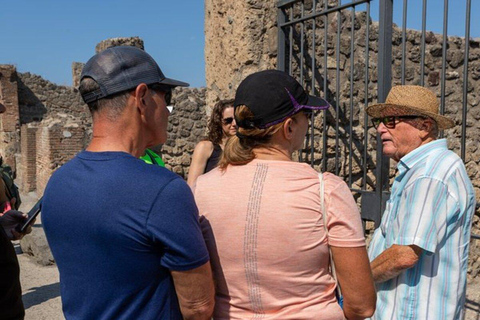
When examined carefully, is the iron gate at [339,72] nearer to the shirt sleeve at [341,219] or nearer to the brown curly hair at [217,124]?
the brown curly hair at [217,124]

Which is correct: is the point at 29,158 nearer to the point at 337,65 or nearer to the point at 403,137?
the point at 337,65

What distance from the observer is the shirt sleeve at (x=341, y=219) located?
134 cm

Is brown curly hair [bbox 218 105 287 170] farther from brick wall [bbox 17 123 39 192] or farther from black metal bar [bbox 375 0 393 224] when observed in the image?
brick wall [bbox 17 123 39 192]

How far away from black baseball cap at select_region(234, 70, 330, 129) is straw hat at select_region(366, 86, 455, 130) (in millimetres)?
728

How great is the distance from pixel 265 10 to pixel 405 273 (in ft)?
7.59

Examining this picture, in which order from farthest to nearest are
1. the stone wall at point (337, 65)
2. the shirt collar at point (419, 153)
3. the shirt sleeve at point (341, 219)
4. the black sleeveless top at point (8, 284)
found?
the stone wall at point (337, 65), the black sleeveless top at point (8, 284), the shirt collar at point (419, 153), the shirt sleeve at point (341, 219)

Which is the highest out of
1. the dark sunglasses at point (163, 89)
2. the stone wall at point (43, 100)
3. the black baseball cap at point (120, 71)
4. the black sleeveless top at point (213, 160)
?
the stone wall at point (43, 100)

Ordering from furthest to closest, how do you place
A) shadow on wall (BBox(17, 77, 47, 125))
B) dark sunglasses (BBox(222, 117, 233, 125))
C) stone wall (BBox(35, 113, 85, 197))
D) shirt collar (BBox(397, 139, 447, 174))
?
shadow on wall (BBox(17, 77, 47, 125)), stone wall (BBox(35, 113, 85, 197)), dark sunglasses (BBox(222, 117, 233, 125)), shirt collar (BBox(397, 139, 447, 174))

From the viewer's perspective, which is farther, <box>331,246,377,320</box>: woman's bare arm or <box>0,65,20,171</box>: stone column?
<box>0,65,20,171</box>: stone column

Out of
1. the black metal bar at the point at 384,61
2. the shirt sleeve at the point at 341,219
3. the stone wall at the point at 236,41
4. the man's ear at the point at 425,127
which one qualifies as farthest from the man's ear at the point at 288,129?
the stone wall at the point at 236,41

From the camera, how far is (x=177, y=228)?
1.24 meters

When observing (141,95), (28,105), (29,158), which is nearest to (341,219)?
(141,95)

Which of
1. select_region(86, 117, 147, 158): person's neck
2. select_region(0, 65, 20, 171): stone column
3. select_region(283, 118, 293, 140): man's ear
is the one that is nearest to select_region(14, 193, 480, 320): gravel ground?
select_region(283, 118, 293, 140): man's ear

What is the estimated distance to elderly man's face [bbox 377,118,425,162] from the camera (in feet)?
6.67
